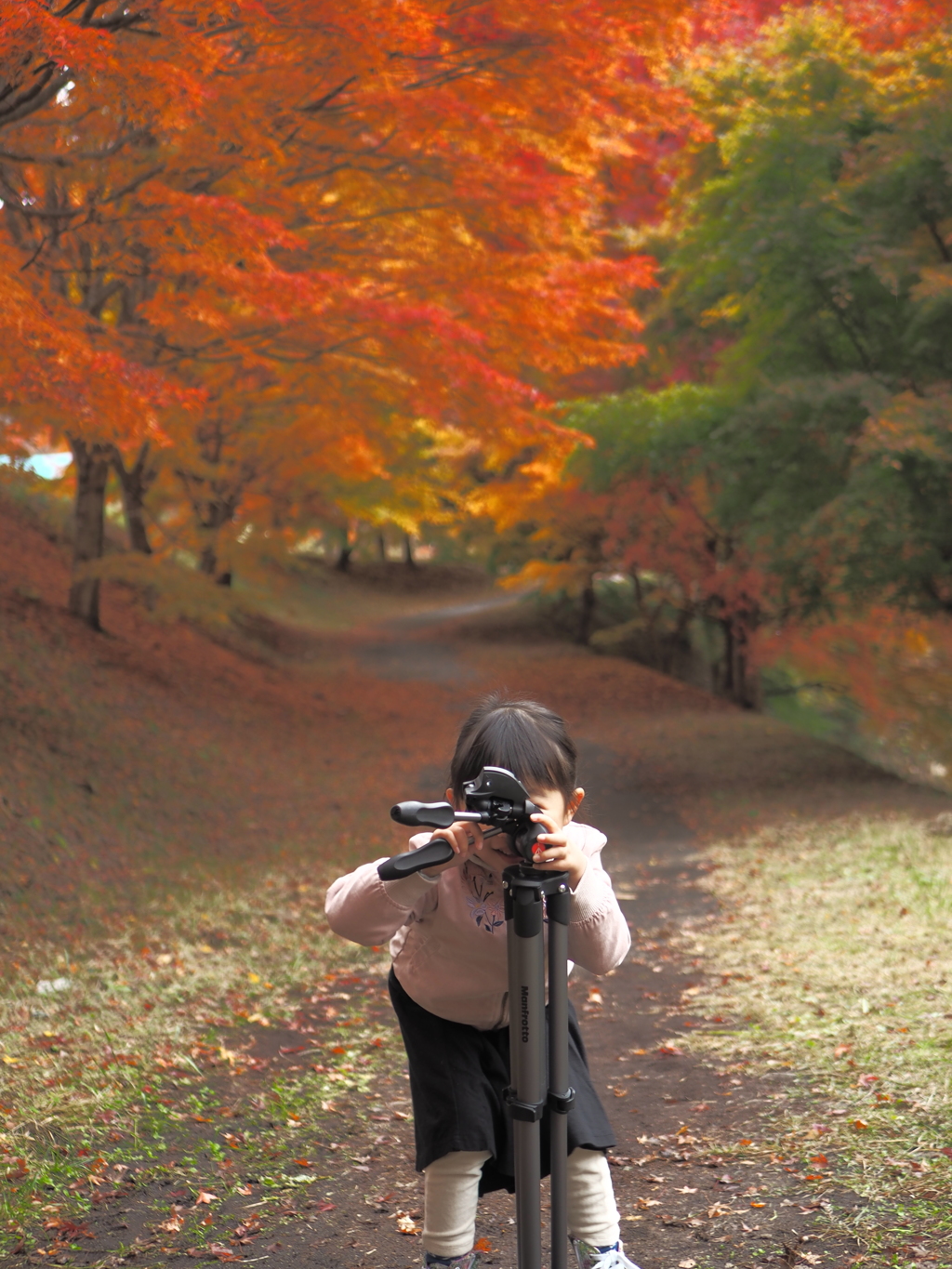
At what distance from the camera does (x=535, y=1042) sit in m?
1.79

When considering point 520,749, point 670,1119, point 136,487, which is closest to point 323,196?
point 136,487

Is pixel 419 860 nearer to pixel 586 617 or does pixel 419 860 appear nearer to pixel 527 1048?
pixel 527 1048

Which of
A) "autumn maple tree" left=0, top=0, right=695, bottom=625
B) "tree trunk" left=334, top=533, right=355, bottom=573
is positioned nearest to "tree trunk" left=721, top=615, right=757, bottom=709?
"autumn maple tree" left=0, top=0, right=695, bottom=625

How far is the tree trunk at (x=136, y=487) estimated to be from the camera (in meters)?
13.2

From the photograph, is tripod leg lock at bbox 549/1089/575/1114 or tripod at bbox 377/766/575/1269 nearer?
tripod at bbox 377/766/575/1269

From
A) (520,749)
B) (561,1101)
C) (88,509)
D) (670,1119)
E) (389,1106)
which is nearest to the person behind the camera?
(561,1101)

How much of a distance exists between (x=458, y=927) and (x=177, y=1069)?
104 inches

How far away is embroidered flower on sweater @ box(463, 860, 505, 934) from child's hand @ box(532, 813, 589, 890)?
0.34 m

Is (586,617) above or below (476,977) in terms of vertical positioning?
below

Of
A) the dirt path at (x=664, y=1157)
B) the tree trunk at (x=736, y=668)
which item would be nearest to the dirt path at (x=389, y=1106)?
the dirt path at (x=664, y=1157)

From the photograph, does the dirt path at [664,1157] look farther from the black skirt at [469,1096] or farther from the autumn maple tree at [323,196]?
the autumn maple tree at [323,196]

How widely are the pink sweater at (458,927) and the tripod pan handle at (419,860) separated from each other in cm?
24

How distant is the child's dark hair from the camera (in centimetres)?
200

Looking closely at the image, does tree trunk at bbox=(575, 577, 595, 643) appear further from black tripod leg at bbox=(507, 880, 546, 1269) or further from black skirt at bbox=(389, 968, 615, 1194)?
black tripod leg at bbox=(507, 880, 546, 1269)
